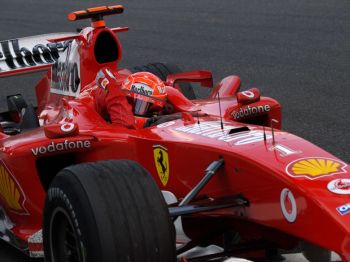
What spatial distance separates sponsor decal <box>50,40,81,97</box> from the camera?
7520mm

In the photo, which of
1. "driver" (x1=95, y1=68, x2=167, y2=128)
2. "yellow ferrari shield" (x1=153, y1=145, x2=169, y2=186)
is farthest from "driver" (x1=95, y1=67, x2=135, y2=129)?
"yellow ferrari shield" (x1=153, y1=145, x2=169, y2=186)

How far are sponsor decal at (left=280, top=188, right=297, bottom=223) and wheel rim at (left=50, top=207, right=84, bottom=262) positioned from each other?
1.14 m

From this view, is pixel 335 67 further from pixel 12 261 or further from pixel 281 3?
pixel 12 261

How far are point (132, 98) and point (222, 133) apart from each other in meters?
1.16

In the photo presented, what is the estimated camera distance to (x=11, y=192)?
6.37 m

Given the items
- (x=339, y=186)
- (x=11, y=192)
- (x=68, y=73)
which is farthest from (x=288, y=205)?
(x=68, y=73)

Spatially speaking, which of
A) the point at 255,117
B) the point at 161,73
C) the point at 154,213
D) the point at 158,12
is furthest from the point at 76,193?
the point at 158,12

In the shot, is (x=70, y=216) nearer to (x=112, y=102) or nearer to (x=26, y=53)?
(x=112, y=102)

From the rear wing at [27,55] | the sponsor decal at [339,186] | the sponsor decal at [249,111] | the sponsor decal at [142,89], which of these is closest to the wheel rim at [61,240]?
the sponsor decal at [339,186]

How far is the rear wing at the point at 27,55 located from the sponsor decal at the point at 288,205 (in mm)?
4248

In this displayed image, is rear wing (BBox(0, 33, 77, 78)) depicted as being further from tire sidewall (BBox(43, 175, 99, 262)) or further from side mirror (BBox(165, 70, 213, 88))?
tire sidewall (BBox(43, 175, 99, 262))

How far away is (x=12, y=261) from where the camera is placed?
6367 mm

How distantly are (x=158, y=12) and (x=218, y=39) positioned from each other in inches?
157

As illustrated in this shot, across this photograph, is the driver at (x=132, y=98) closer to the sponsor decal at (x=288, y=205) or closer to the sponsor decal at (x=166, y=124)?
the sponsor decal at (x=166, y=124)
